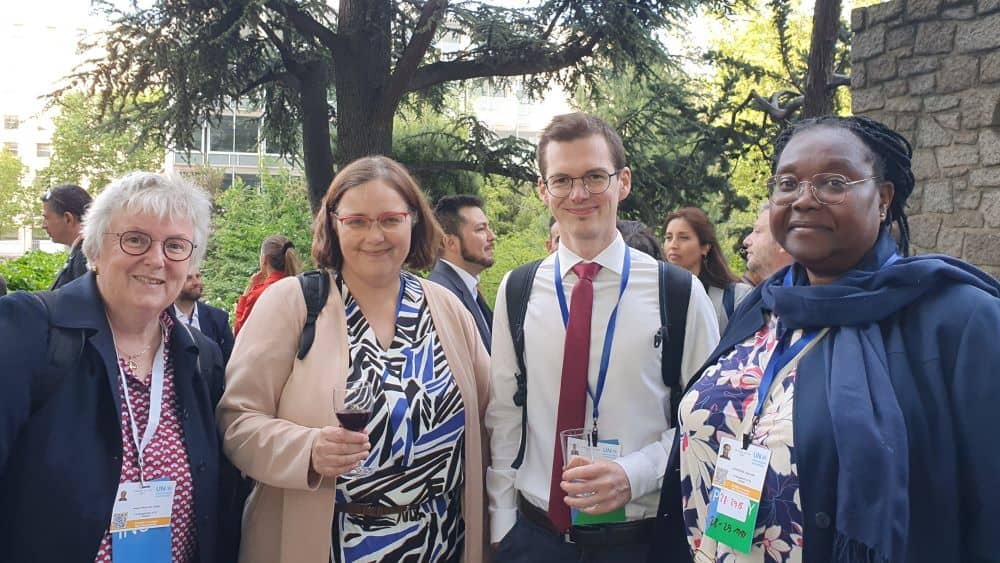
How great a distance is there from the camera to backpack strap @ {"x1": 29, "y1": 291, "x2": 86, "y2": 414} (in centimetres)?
212

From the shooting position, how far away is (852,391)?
1.74m

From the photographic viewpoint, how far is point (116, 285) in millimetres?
2395

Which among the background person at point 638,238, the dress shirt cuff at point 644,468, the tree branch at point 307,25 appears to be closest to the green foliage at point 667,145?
the tree branch at point 307,25

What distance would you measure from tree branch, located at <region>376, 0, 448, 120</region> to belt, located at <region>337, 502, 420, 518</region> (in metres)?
→ 8.48

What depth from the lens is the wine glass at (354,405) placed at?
7.43 feet

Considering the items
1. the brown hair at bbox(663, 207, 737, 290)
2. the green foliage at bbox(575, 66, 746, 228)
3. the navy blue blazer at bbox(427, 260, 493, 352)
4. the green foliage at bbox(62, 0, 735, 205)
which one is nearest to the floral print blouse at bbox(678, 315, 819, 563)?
the navy blue blazer at bbox(427, 260, 493, 352)

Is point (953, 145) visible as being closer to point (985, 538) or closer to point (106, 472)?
point (985, 538)

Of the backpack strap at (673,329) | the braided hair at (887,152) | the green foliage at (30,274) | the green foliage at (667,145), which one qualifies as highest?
the green foliage at (667,145)

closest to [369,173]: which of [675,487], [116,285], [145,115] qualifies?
[116,285]

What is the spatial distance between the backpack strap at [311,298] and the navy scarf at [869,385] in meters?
1.62

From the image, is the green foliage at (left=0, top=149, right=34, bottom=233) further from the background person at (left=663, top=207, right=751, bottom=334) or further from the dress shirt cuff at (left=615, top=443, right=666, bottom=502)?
the dress shirt cuff at (left=615, top=443, right=666, bottom=502)

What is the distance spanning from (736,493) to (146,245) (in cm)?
199

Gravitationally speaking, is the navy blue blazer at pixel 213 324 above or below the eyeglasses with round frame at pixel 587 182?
below

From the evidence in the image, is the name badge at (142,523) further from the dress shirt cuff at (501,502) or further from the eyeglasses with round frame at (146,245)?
the dress shirt cuff at (501,502)
